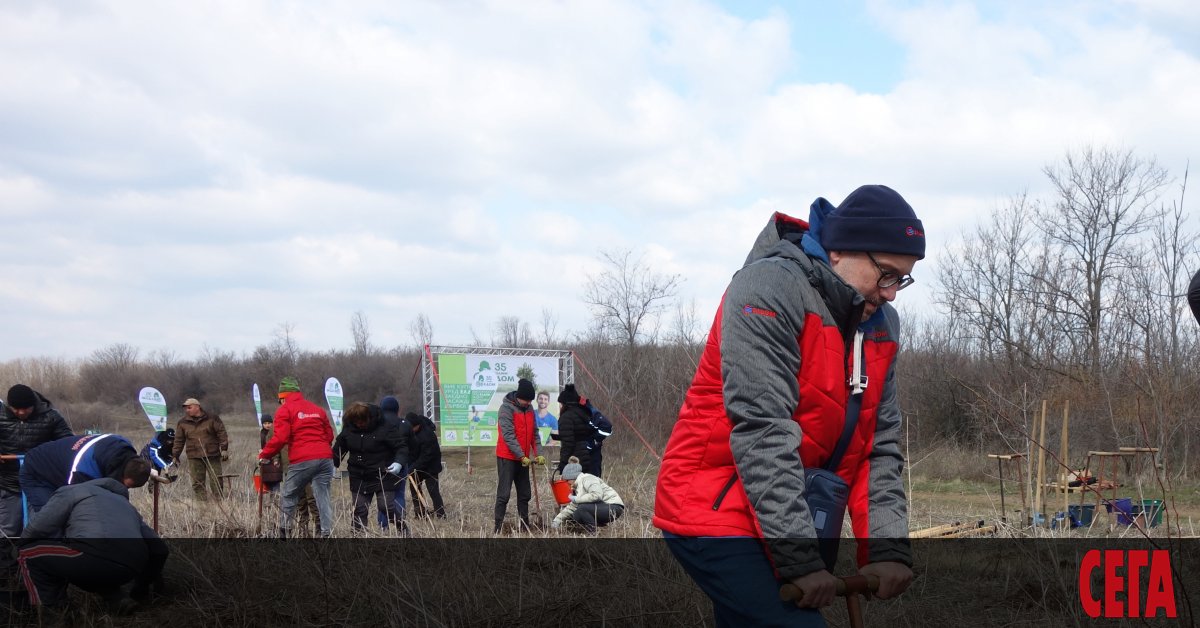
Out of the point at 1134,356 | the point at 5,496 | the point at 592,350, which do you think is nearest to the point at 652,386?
the point at 592,350

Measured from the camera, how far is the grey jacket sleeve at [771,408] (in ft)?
6.68

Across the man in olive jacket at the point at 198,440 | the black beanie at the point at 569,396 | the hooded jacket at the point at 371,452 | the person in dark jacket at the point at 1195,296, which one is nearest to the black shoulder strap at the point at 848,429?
the person in dark jacket at the point at 1195,296

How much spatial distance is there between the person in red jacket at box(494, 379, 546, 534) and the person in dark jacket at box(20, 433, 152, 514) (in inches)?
178

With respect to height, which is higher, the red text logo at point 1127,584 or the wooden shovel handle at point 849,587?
the wooden shovel handle at point 849,587

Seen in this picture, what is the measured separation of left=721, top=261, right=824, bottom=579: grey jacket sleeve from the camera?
2.04 meters

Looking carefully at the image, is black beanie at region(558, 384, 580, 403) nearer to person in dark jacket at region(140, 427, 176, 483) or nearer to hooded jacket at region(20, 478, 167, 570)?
person in dark jacket at region(140, 427, 176, 483)

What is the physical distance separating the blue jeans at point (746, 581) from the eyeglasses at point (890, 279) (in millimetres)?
657

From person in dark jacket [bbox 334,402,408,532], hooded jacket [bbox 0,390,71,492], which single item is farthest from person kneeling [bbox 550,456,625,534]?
hooded jacket [bbox 0,390,71,492]

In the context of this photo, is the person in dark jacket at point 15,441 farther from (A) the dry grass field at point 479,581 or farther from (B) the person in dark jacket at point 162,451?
(B) the person in dark jacket at point 162,451

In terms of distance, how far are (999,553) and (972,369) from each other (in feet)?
74.7

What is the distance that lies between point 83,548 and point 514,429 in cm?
579

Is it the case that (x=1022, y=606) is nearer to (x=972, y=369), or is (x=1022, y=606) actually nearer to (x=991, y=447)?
(x=991, y=447)

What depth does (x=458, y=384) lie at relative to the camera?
2116 centimetres

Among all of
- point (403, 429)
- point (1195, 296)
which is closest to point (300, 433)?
point (403, 429)
